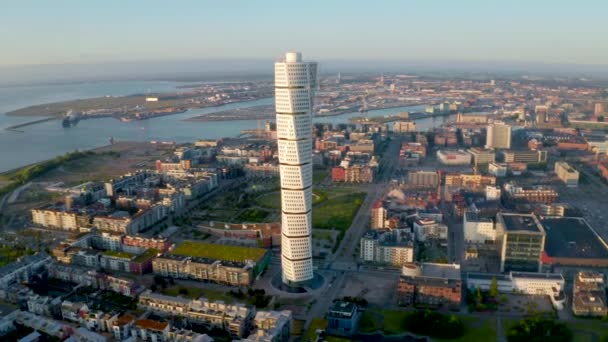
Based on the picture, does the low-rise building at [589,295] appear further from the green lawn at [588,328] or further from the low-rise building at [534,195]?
the low-rise building at [534,195]

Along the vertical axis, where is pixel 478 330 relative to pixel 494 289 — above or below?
below

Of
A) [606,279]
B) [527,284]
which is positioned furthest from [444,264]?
[606,279]

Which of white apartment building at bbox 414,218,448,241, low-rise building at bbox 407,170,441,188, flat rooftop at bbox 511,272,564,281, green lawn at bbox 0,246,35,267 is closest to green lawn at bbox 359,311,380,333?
flat rooftop at bbox 511,272,564,281

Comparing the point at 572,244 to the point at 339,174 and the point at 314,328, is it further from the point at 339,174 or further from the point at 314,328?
the point at 339,174

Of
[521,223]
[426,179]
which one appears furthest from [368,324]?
[426,179]

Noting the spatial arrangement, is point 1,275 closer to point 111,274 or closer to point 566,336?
point 111,274

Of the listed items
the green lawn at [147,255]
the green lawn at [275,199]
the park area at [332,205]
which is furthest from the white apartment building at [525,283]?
the green lawn at [275,199]

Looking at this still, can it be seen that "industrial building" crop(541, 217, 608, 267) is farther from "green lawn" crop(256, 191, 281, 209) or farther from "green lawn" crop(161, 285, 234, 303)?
"green lawn" crop(256, 191, 281, 209)
